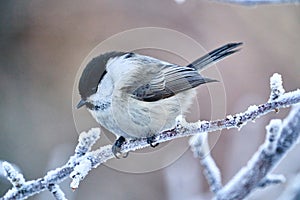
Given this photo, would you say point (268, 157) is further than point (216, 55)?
No

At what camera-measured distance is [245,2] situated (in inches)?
39.3

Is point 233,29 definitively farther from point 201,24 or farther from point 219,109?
point 219,109

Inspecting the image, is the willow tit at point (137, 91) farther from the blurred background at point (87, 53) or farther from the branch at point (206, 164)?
the blurred background at point (87, 53)

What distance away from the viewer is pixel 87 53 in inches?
133

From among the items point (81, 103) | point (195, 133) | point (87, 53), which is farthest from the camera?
point (87, 53)

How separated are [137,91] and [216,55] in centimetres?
26

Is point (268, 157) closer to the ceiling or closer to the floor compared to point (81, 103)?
closer to the floor

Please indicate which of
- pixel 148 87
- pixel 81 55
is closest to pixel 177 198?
pixel 148 87

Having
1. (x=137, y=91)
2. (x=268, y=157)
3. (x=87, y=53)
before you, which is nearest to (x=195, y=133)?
(x=268, y=157)

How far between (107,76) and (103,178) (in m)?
1.67

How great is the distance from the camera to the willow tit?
50.9 inches

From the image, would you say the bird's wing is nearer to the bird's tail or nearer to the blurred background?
the bird's tail

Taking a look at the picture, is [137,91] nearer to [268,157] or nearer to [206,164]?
[206,164]

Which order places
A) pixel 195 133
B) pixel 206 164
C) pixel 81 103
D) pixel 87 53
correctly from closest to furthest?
1. pixel 195 133
2. pixel 206 164
3. pixel 81 103
4. pixel 87 53
